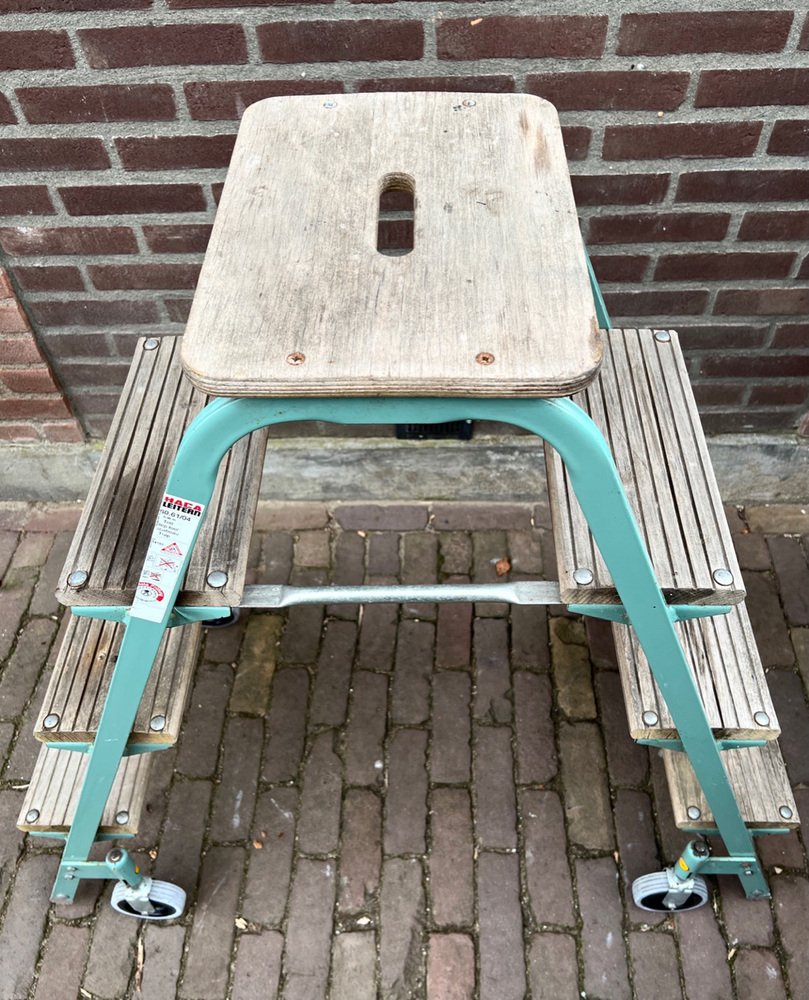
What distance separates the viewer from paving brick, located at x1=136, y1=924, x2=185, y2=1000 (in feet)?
5.92

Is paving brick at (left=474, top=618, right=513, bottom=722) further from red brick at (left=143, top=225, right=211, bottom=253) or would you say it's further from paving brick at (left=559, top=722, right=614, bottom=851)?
red brick at (left=143, top=225, right=211, bottom=253)

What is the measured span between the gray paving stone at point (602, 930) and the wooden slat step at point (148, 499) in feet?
3.83

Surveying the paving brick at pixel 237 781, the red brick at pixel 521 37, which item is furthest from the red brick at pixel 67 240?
the paving brick at pixel 237 781

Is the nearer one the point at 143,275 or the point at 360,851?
Result: the point at 360,851

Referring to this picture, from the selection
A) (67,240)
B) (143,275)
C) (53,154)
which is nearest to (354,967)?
(143,275)

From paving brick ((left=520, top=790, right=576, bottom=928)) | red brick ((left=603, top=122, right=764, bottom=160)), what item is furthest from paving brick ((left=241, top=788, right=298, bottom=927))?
red brick ((left=603, top=122, right=764, bottom=160))

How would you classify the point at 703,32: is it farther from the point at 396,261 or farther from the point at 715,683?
the point at 715,683

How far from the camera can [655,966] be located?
1.81 meters

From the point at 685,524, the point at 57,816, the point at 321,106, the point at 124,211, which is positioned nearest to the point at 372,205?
the point at 321,106

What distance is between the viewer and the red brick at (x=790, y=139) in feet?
5.92

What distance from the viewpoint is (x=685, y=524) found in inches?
58.9

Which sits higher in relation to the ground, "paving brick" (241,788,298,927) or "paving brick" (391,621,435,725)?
"paving brick" (391,621,435,725)

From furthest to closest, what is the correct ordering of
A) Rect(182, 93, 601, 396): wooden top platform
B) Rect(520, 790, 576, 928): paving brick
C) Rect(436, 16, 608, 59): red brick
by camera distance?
Rect(520, 790, 576, 928): paving brick, Rect(436, 16, 608, 59): red brick, Rect(182, 93, 601, 396): wooden top platform

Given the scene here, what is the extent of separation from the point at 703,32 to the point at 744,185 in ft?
1.24
